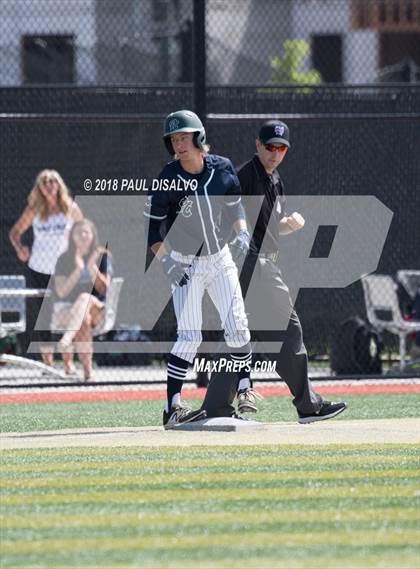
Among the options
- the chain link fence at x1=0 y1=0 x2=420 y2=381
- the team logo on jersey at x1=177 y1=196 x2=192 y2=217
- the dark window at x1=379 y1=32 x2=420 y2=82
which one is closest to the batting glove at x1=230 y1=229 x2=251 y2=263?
the team logo on jersey at x1=177 y1=196 x2=192 y2=217

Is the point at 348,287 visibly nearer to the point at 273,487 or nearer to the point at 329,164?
the point at 329,164

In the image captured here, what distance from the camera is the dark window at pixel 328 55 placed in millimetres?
28172

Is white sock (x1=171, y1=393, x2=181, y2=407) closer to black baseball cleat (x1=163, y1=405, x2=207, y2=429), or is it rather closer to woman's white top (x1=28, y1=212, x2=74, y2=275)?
black baseball cleat (x1=163, y1=405, x2=207, y2=429)

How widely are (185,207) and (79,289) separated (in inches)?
208

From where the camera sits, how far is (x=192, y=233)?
29.5ft

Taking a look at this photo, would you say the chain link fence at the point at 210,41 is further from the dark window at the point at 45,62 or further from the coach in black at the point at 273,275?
the coach in black at the point at 273,275

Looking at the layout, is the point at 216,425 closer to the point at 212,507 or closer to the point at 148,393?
the point at 212,507

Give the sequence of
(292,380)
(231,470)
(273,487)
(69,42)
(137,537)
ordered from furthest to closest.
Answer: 1. (69,42)
2. (292,380)
3. (231,470)
4. (273,487)
5. (137,537)

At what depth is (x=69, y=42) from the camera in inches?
830

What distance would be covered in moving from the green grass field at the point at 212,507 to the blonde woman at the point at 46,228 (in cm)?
572

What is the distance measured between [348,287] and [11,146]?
3.71 m

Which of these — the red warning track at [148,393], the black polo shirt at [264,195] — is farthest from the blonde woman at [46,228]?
the black polo shirt at [264,195]

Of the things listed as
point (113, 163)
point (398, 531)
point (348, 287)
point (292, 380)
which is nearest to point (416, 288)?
point (348, 287)

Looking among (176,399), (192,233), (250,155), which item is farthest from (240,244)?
(250,155)
